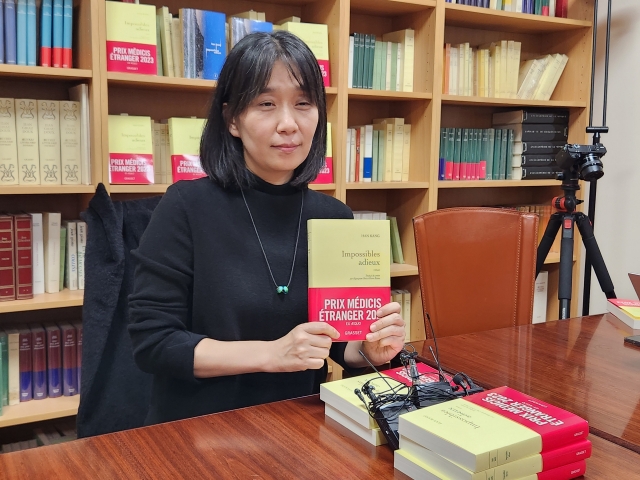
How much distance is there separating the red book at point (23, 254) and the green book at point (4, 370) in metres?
0.17

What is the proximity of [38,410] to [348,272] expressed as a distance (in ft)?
5.26

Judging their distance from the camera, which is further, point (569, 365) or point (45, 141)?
point (45, 141)

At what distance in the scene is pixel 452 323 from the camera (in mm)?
1967

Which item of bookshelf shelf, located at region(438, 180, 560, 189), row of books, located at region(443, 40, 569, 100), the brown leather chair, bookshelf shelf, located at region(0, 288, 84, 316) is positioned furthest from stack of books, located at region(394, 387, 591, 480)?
row of books, located at region(443, 40, 569, 100)

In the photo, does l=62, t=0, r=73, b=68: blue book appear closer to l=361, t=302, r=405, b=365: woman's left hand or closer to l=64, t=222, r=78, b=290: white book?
l=64, t=222, r=78, b=290: white book

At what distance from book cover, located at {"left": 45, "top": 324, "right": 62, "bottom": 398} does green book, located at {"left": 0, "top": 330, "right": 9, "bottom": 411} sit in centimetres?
14

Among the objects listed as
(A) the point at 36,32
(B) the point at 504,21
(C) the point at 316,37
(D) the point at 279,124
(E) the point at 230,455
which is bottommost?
(E) the point at 230,455

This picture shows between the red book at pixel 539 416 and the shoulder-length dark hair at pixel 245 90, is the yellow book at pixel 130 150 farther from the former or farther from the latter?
the red book at pixel 539 416

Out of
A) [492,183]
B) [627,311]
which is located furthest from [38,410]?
[492,183]

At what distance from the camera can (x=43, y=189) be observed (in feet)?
7.16

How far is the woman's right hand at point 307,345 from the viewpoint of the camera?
1.11 m

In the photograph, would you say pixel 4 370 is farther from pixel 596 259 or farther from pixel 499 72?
pixel 499 72

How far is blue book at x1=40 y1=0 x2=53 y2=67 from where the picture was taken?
2.16 m

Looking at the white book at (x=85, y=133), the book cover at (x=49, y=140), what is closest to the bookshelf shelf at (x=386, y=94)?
the white book at (x=85, y=133)
